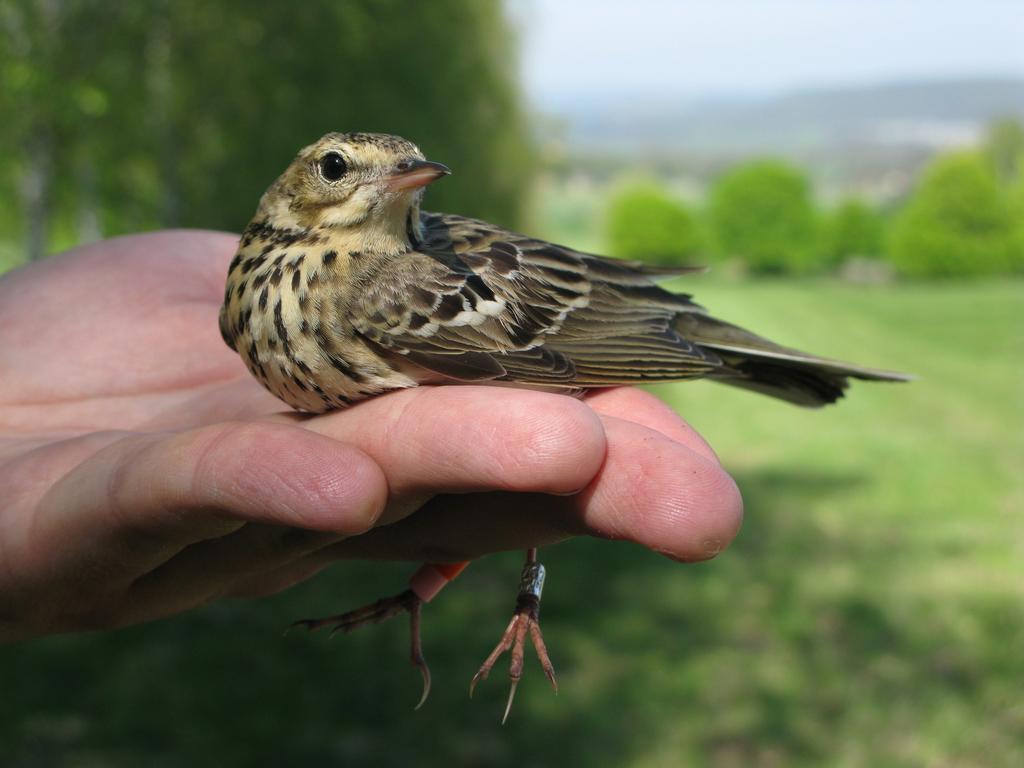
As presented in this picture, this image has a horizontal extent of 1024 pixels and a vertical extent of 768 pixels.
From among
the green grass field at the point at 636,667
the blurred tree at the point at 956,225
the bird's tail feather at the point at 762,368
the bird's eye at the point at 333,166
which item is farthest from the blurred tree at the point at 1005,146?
the bird's eye at the point at 333,166

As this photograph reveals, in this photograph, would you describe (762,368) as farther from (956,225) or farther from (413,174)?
(956,225)

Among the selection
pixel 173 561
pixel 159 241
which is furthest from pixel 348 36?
pixel 173 561

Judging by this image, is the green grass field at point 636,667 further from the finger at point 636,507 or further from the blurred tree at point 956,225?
the blurred tree at point 956,225

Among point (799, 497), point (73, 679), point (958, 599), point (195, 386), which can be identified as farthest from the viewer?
point (799, 497)

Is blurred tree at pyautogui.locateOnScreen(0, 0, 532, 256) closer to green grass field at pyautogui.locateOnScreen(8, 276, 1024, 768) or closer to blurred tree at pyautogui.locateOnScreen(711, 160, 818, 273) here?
green grass field at pyautogui.locateOnScreen(8, 276, 1024, 768)

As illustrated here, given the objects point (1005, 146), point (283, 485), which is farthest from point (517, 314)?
point (1005, 146)

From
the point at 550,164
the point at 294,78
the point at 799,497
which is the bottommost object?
the point at 799,497

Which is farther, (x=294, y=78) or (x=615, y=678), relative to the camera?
(x=294, y=78)

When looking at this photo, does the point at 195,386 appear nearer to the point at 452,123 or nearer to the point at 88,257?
the point at 88,257
